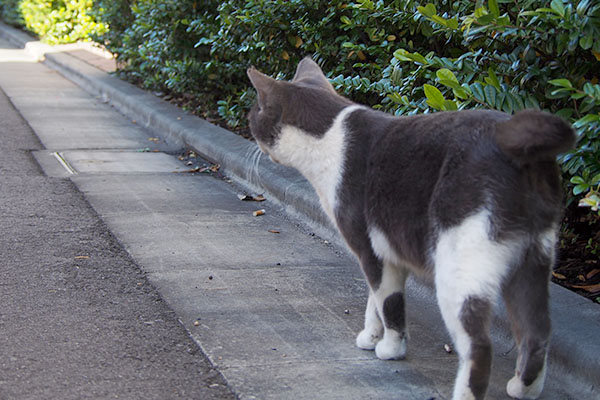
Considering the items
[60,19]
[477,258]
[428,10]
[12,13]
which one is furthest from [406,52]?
[12,13]

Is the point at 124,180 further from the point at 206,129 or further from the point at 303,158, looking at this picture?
the point at 303,158

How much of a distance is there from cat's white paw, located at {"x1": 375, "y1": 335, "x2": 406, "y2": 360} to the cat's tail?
1.11m

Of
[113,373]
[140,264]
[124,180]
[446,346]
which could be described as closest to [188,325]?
[113,373]

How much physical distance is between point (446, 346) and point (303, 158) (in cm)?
113

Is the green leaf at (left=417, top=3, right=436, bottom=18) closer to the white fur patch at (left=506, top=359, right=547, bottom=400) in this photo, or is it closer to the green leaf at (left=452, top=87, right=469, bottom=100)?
the green leaf at (left=452, top=87, right=469, bottom=100)

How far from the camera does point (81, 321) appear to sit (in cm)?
388

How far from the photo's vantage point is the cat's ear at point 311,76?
156 inches

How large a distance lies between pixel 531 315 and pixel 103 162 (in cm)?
518

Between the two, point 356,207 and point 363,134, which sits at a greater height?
point 363,134

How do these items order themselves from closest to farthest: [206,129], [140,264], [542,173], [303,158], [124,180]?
[542,173] < [303,158] < [140,264] < [124,180] < [206,129]

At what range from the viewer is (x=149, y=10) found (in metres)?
9.27

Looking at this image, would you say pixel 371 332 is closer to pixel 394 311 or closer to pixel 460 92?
pixel 394 311

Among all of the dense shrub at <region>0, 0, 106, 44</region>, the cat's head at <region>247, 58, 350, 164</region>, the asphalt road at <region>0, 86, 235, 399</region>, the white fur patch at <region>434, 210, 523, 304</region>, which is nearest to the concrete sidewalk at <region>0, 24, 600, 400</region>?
the asphalt road at <region>0, 86, 235, 399</region>

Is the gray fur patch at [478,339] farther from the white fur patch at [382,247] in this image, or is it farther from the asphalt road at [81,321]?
the asphalt road at [81,321]
